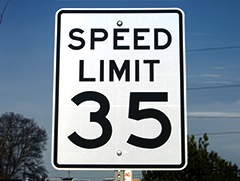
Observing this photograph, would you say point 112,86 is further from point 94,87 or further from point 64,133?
point 64,133

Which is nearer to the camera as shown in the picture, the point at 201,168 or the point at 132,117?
the point at 132,117

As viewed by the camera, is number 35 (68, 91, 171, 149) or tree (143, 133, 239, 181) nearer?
number 35 (68, 91, 171, 149)

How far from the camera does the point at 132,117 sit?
1419 millimetres

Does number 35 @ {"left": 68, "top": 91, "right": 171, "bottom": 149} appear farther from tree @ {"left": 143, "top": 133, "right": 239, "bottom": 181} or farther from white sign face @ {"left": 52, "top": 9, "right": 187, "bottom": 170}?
tree @ {"left": 143, "top": 133, "right": 239, "bottom": 181}

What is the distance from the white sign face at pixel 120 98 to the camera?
142cm

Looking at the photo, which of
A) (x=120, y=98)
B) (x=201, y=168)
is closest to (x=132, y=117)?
(x=120, y=98)

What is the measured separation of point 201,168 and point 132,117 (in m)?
28.8

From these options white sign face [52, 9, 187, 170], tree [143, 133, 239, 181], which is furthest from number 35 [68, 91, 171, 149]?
tree [143, 133, 239, 181]

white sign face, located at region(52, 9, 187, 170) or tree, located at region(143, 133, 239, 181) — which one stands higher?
white sign face, located at region(52, 9, 187, 170)

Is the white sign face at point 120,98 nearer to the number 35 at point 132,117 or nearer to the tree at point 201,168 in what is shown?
the number 35 at point 132,117

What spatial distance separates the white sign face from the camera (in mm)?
1416

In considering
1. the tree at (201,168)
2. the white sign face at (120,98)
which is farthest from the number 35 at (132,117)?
the tree at (201,168)

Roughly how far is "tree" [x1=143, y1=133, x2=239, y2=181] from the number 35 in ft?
91.5

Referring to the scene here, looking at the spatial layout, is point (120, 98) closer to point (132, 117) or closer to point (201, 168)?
point (132, 117)
